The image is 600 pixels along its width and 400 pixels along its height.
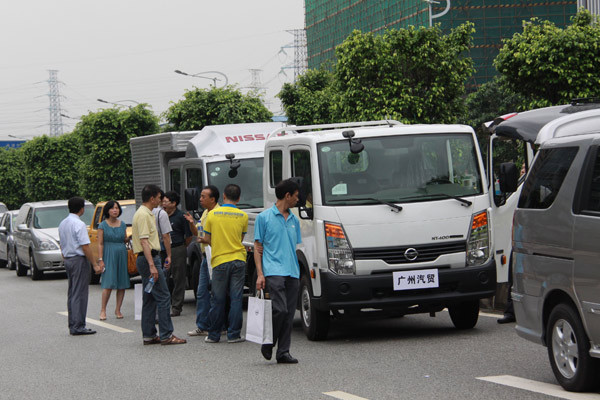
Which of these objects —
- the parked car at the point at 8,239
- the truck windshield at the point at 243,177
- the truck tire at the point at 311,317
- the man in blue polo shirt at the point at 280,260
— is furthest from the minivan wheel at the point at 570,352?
the parked car at the point at 8,239

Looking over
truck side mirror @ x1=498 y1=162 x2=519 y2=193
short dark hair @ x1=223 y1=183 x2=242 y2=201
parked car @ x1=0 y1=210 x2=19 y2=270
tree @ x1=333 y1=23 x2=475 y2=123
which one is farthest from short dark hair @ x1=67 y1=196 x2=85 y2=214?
parked car @ x1=0 y1=210 x2=19 y2=270

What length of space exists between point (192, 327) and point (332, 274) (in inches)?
133

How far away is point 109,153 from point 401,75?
17344 mm

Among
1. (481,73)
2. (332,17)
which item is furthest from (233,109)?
(332,17)

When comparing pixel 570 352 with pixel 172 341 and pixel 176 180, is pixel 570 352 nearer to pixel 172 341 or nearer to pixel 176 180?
pixel 172 341

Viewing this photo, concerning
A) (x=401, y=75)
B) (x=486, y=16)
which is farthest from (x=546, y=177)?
(x=486, y=16)

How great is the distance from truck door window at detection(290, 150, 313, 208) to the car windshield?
14.7 metres

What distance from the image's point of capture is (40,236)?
2489cm

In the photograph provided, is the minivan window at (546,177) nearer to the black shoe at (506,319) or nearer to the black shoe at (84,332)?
the black shoe at (506,319)

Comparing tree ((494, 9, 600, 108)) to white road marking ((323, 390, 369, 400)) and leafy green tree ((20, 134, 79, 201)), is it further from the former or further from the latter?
leafy green tree ((20, 134, 79, 201))

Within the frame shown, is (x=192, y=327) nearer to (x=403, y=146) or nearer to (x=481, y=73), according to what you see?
(x=403, y=146)

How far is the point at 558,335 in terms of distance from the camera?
7.69 metres

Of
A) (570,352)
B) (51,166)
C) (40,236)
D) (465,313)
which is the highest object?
(51,166)

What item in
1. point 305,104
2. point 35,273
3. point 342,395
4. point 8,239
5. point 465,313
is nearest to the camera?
point 342,395
